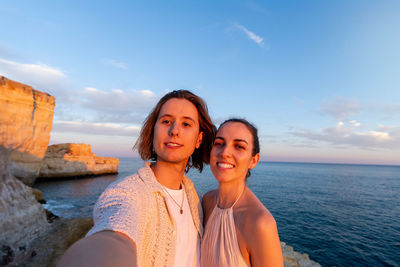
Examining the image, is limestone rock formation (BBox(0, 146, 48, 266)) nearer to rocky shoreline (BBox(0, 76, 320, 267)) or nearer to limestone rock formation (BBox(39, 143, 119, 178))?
rocky shoreline (BBox(0, 76, 320, 267))

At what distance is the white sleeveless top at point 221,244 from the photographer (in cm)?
213

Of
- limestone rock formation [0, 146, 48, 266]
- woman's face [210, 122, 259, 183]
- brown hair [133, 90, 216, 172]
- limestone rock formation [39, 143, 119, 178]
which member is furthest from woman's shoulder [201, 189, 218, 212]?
limestone rock formation [39, 143, 119, 178]

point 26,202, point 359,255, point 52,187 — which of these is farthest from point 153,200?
point 52,187

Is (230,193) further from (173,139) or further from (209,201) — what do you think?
(173,139)

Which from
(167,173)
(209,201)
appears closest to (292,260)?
(209,201)

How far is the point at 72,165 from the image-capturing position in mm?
35312

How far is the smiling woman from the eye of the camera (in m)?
1.12

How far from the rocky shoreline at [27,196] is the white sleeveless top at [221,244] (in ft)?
24.9

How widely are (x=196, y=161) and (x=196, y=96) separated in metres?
1.39

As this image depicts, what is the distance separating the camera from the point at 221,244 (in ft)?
7.39

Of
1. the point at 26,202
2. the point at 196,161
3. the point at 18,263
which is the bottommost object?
the point at 18,263

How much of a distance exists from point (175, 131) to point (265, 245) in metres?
1.64

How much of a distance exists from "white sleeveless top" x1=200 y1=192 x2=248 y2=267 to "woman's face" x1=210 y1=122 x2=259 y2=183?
18.1 inches

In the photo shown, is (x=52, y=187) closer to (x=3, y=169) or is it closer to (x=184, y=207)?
(x=3, y=169)
